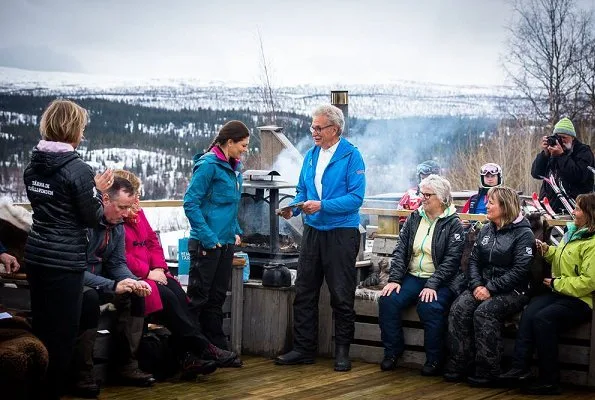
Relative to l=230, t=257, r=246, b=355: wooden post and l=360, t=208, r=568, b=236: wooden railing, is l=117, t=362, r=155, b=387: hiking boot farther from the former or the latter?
l=360, t=208, r=568, b=236: wooden railing

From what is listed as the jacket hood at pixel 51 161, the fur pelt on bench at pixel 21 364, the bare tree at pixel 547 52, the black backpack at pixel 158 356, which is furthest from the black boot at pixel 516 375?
the bare tree at pixel 547 52

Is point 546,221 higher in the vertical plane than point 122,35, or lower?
lower

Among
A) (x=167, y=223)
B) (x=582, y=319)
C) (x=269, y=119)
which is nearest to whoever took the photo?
(x=582, y=319)

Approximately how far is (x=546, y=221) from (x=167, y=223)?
21.5 ft

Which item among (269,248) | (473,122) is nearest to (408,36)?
(473,122)

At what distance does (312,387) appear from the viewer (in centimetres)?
584

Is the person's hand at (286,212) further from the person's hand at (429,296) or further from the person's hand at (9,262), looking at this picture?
the person's hand at (9,262)

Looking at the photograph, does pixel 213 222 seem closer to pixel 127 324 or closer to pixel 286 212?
pixel 286 212

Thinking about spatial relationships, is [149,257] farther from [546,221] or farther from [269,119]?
[269,119]

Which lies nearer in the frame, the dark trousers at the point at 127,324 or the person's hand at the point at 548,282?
the dark trousers at the point at 127,324

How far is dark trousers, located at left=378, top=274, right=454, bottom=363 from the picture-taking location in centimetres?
616

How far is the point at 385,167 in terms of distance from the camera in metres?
15.1

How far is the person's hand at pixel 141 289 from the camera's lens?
18.3ft

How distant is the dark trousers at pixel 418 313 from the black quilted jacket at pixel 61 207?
2.19 m
